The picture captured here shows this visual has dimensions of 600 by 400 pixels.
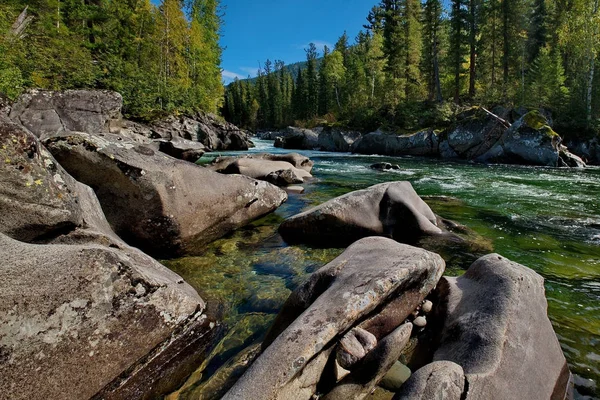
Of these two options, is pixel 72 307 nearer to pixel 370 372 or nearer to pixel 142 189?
pixel 370 372

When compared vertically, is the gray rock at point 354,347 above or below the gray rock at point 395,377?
above

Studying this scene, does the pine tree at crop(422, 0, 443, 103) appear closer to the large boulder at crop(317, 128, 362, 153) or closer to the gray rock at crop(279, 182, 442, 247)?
the large boulder at crop(317, 128, 362, 153)

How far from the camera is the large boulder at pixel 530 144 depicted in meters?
21.1

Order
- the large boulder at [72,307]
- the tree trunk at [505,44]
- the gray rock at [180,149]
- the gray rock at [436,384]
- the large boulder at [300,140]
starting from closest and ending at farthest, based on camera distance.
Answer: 1. the gray rock at [436,384]
2. the large boulder at [72,307]
3. the gray rock at [180,149]
4. the tree trunk at [505,44]
5. the large boulder at [300,140]

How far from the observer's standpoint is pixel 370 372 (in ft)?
8.53

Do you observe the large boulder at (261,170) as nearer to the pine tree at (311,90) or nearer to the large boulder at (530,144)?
the large boulder at (530,144)

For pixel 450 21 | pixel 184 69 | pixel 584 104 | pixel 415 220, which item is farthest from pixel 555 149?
pixel 184 69

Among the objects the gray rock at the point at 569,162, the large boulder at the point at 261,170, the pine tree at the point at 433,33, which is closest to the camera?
the large boulder at the point at 261,170

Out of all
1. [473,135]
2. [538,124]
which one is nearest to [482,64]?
[473,135]

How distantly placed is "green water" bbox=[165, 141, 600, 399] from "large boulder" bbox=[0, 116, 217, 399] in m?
0.44

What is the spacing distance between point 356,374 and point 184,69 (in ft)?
136

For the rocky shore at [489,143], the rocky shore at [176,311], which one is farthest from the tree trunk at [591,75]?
the rocky shore at [176,311]

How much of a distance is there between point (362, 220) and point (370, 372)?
3897mm

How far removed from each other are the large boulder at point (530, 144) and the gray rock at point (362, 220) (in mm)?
19979
